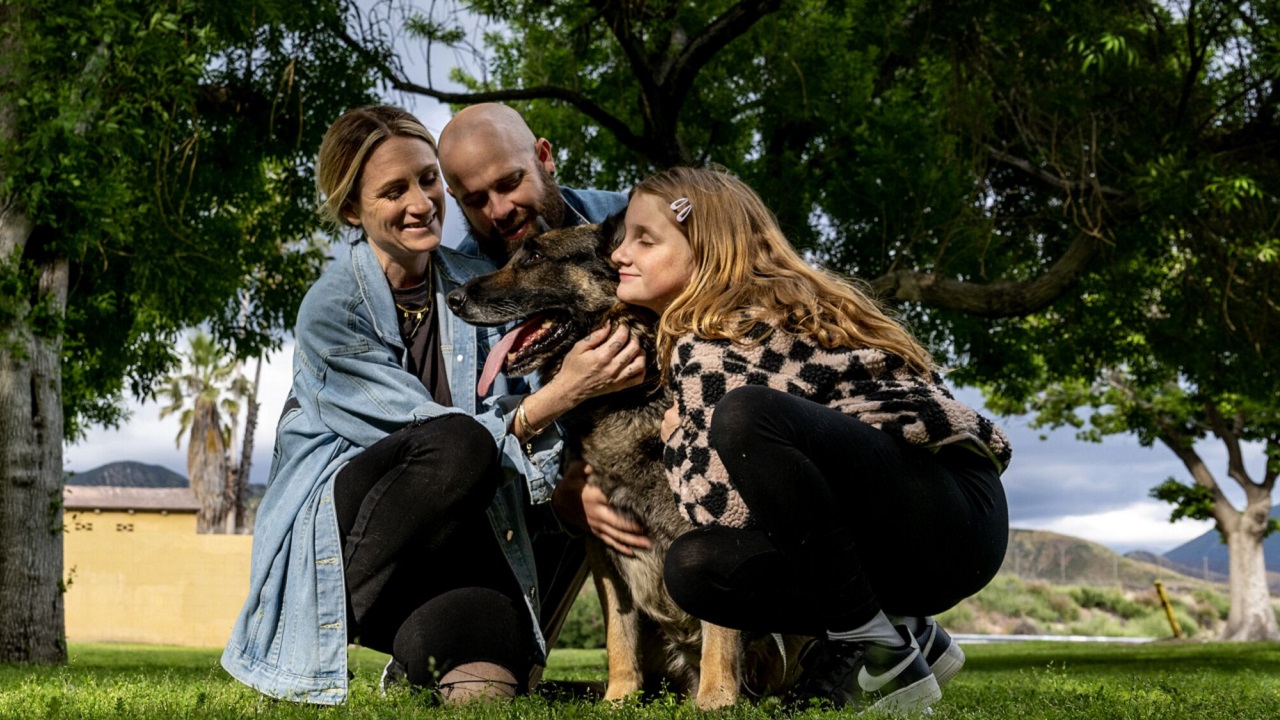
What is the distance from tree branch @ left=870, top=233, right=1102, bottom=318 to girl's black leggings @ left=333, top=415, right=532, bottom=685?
818 centimetres

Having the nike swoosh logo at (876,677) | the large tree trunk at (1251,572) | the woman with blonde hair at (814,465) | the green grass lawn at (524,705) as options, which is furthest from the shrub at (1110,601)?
the nike swoosh logo at (876,677)

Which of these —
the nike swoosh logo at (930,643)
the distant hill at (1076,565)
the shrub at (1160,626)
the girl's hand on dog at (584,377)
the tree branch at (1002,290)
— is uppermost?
the tree branch at (1002,290)

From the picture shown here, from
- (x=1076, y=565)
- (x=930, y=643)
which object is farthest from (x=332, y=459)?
(x=1076, y=565)

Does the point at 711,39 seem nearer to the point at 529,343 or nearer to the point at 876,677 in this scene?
A: the point at 529,343

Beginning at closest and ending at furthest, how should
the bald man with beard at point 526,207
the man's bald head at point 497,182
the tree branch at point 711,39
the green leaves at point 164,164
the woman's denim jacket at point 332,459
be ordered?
the woman's denim jacket at point 332,459 → the bald man with beard at point 526,207 → the man's bald head at point 497,182 → the green leaves at point 164,164 → the tree branch at point 711,39

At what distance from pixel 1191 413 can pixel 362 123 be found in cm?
2237

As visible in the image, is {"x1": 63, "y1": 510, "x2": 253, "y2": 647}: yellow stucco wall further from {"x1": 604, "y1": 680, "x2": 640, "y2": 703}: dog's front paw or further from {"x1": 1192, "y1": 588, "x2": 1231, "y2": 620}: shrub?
{"x1": 1192, "y1": 588, "x2": 1231, "y2": 620}: shrub

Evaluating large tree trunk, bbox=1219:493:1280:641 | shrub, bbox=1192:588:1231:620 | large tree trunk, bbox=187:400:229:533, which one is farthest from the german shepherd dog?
large tree trunk, bbox=187:400:229:533

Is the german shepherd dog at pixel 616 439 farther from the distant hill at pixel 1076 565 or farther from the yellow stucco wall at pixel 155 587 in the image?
the distant hill at pixel 1076 565

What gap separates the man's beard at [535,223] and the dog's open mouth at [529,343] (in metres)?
0.46

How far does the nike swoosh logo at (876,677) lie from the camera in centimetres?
301

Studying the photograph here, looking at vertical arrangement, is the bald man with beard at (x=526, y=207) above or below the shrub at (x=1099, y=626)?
above

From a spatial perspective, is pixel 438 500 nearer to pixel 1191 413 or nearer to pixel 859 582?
pixel 859 582

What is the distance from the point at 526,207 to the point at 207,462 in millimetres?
37559
